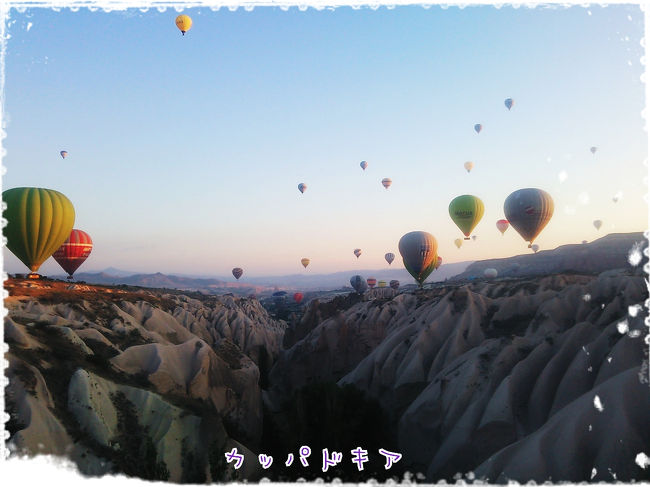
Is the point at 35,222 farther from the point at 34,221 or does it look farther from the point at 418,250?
the point at 418,250

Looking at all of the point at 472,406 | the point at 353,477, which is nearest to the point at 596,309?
the point at 472,406

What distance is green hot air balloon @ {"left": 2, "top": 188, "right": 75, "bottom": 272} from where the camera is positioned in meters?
33.0

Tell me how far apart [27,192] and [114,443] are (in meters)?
21.2

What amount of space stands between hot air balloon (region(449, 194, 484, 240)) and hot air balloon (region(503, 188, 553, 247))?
7.41 metres

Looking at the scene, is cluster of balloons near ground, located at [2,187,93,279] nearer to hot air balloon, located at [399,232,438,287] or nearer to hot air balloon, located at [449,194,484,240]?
hot air balloon, located at [399,232,438,287]

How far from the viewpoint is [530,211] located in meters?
44.5

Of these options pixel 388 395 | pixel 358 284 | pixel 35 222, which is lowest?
pixel 388 395

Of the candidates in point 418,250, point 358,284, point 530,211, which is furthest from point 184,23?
point 358,284

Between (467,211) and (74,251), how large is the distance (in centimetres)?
4196

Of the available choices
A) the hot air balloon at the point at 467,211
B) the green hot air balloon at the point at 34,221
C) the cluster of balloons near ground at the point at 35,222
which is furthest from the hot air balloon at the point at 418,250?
the green hot air balloon at the point at 34,221

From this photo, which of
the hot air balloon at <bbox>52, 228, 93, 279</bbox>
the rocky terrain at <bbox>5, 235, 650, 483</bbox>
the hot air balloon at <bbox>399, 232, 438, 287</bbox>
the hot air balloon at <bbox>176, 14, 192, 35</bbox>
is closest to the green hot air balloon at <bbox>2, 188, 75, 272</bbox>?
the rocky terrain at <bbox>5, 235, 650, 483</bbox>

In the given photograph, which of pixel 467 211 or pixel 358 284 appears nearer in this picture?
pixel 467 211

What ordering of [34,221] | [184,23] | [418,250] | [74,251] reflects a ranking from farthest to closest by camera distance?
[418,250] → [74,251] → [34,221] → [184,23]

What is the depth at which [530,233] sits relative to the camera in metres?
45.4
